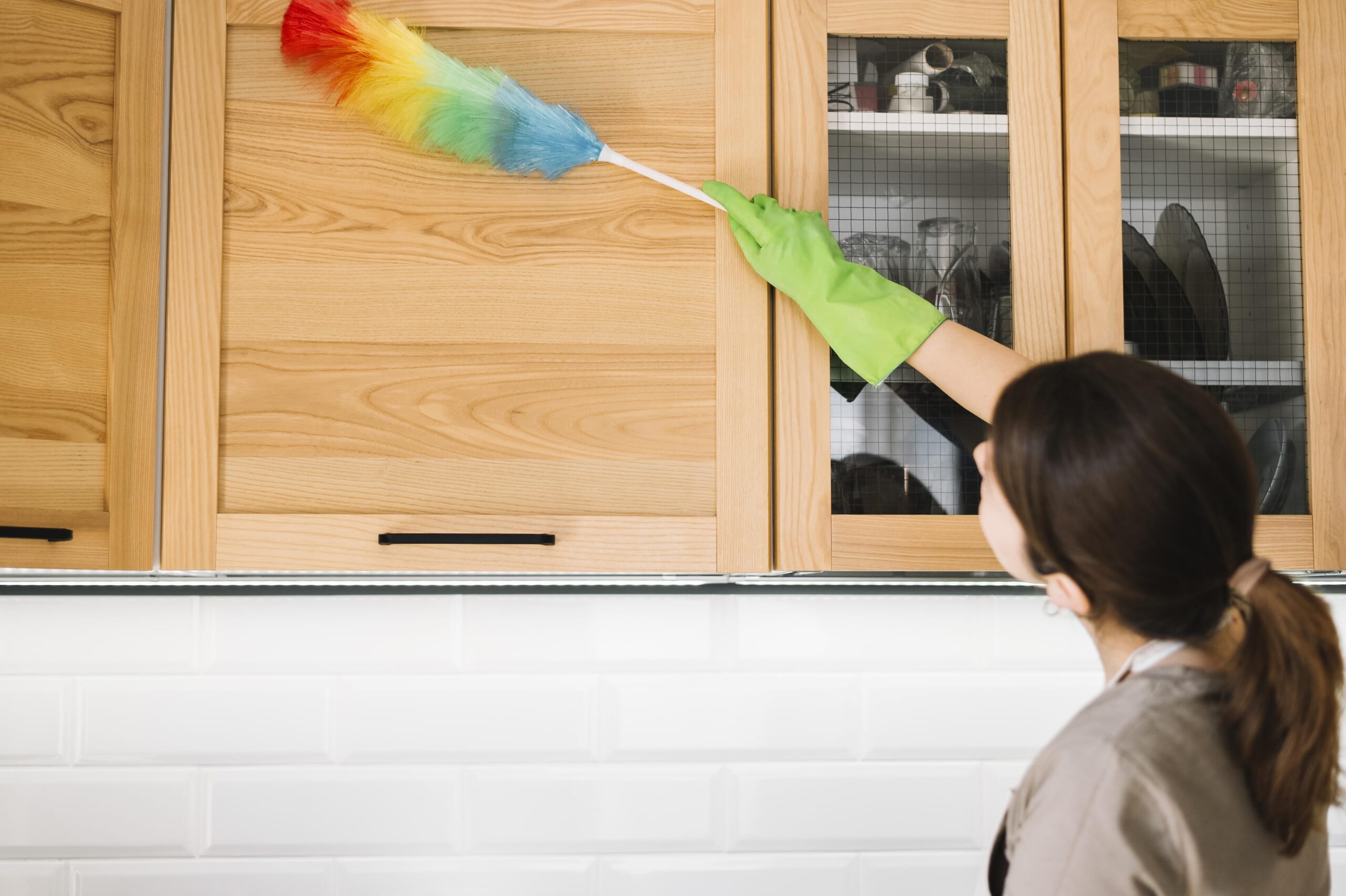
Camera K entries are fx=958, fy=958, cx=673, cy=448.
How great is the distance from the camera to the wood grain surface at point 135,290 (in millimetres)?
989

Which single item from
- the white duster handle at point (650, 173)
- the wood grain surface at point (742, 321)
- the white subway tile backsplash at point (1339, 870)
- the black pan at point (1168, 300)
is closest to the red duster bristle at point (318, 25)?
the white duster handle at point (650, 173)

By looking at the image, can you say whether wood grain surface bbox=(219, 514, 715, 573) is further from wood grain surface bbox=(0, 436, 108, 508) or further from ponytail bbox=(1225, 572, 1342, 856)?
ponytail bbox=(1225, 572, 1342, 856)

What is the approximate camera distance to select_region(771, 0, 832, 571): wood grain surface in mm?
1035

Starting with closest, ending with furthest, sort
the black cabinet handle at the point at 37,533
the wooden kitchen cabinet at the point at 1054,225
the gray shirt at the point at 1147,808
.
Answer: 1. the gray shirt at the point at 1147,808
2. the black cabinet handle at the point at 37,533
3. the wooden kitchen cabinet at the point at 1054,225

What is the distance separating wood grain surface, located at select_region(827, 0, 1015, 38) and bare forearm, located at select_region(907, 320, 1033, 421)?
0.33m

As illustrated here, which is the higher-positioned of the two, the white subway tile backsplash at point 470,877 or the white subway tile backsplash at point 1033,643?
the white subway tile backsplash at point 1033,643

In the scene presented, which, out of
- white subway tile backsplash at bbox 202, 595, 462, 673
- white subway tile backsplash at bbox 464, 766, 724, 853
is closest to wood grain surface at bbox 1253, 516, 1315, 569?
white subway tile backsplash at bbox 464, 766, 724, 853

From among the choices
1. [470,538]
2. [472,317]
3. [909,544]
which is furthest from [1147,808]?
[472,317]

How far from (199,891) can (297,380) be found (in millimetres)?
747

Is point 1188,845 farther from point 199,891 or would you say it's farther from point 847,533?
point 199,891

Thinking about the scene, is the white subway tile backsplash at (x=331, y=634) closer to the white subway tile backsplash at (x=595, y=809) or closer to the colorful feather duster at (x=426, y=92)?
the white subway tile backsplash at (x=595, y=809)

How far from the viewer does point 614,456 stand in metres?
1.04

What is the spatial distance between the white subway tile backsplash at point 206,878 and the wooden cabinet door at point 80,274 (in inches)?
20.8

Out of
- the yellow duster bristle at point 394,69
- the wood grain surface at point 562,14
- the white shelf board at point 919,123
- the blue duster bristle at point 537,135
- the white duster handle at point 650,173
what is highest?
the wood grain surface at point 562,14
